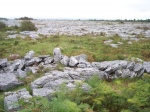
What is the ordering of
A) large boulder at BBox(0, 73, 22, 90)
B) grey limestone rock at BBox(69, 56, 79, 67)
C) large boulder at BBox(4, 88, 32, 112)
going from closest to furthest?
large boulder at BBox(4, 88, 32, 112) < large boulder at BBox(0, 73, 22, 90) < grey limestone rock at BBox(69, 56, 79, 67)

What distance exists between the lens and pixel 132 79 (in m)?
14.3

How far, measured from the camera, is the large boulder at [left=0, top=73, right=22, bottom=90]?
13172mm

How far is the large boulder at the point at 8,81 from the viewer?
1317 centimetres

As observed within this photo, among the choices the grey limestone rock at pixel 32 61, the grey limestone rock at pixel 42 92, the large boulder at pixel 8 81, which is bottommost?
the large boulder at pixel 8 81

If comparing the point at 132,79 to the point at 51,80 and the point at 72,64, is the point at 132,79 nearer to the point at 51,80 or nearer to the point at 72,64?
the point at 72,64

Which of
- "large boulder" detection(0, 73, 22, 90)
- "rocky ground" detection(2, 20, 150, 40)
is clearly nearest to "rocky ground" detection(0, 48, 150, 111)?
"large boulder" detection(0, 73, 22, 90)

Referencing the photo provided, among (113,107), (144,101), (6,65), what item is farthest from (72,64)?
(144,101)

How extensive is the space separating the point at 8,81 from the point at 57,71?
292 centimetres

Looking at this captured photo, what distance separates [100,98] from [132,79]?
17.4 ft

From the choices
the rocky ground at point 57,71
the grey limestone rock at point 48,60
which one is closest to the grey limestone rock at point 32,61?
the rocky ground at point 57,71

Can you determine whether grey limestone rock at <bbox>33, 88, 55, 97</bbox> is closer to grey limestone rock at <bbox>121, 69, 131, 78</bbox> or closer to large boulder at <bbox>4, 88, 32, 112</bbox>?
large boulder at <bbox>4, 88, 32, 112</bbox>

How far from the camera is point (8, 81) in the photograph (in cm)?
1341

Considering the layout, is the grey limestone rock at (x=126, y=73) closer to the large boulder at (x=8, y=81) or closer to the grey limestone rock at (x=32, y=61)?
the grey limestone rock at (x=32, y=61)

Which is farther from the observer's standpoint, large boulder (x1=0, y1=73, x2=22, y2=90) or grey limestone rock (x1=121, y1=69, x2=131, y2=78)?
grey limestone rock (x1=121, y1=69, x2=131, y2=78)
